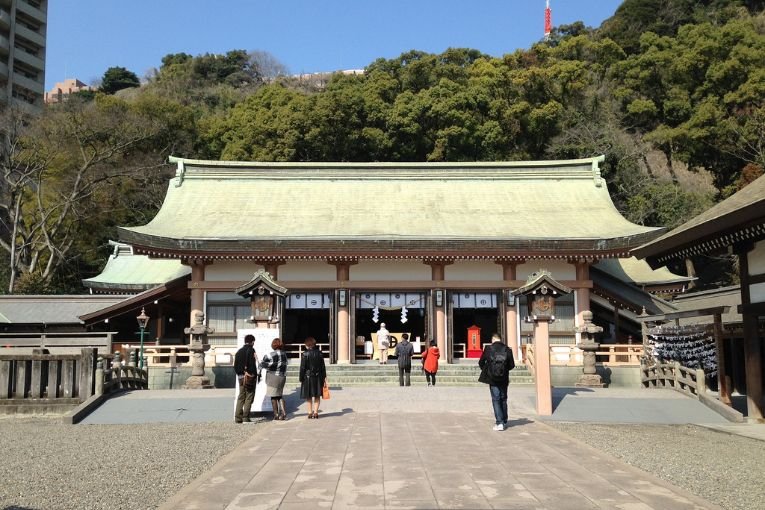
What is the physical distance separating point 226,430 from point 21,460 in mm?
3239

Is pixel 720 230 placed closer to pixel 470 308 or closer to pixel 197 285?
pixel 470 308

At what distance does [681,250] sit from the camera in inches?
524

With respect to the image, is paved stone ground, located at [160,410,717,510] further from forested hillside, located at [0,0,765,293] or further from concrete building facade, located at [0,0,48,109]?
concrete building facade, located at [0,0,48,109]

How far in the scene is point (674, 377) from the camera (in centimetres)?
1548

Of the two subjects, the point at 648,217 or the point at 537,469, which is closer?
the point at 537,469

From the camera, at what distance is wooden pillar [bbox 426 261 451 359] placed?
70.3ft

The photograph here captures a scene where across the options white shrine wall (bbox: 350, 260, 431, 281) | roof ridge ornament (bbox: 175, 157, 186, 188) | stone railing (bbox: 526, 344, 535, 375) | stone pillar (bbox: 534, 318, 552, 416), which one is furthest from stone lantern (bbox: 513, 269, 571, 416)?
roof ridge ornament (bbox: 175, 157, 186, 188)

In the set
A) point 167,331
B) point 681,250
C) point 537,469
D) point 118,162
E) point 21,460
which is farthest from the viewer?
point 118,162

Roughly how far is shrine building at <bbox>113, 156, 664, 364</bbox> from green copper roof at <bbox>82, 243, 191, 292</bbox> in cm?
392

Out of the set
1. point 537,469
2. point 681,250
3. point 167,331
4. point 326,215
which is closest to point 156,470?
point 537,469

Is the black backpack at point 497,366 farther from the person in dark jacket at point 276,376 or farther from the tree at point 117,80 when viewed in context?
the tree at point 117,80

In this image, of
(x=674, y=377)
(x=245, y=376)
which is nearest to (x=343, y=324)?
(x=245, y=376)

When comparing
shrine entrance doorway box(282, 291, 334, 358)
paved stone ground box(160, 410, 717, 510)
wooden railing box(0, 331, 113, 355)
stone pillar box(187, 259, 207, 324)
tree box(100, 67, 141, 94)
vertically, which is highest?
tree box(100, 67, 141, 94)

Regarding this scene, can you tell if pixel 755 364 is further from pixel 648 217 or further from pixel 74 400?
pixel 648 217
